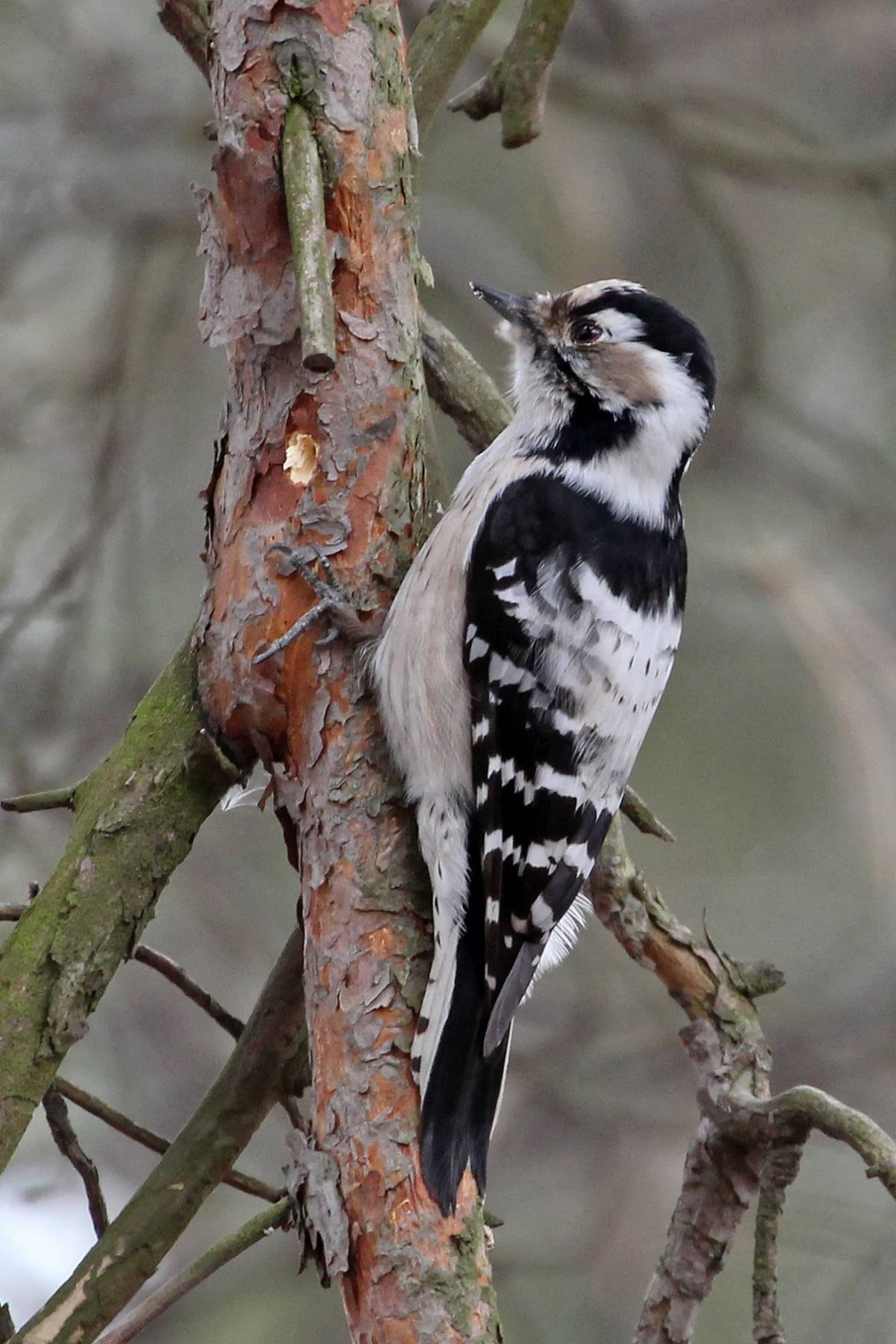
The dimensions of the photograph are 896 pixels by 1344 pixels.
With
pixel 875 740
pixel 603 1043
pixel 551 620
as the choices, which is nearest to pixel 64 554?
pixel 551 620

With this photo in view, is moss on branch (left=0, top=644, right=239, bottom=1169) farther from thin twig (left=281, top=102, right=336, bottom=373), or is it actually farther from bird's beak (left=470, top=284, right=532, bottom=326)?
bird's beak (left=470, top=284, right=532, bottom=326)

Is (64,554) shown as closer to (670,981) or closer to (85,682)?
(85,682)

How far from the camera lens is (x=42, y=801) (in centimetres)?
196

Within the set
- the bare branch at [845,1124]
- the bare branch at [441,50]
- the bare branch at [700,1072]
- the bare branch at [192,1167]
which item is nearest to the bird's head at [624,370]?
the bare branch at [441,50]

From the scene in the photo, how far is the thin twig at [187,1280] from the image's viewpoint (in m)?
1.79

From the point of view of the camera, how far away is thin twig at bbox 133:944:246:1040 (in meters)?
2.03

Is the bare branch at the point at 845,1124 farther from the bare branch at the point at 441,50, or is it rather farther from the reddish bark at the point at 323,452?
the bare branch at the point at 441,50

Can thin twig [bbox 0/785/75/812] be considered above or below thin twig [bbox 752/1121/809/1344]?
above

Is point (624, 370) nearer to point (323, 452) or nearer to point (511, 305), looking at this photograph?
A: point (511, 305)

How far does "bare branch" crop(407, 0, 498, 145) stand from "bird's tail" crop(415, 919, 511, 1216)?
4.40ft

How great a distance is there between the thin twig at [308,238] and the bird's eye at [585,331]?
0.73 meters

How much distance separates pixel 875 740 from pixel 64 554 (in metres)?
2.28

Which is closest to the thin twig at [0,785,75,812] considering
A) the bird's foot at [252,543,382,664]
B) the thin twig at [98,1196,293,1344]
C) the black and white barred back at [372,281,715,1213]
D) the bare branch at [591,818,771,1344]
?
the bird's foot at [252,543,382,664]

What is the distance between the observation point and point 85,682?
12.8 feet
